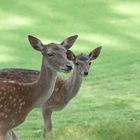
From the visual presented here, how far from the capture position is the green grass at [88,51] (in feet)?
25.9

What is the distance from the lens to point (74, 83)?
27.1ft

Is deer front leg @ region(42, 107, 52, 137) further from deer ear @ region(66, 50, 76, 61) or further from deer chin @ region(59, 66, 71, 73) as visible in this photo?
deer chin @ region(59, 66, 71, 73)

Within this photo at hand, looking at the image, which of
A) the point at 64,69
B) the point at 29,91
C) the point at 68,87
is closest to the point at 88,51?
the point at 68,87

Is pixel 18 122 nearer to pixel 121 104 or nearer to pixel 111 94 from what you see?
pixel 121 104

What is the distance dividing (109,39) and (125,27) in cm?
98

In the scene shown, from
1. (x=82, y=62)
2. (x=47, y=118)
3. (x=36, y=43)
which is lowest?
(x=47, y=118)

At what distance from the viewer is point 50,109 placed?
328 inches

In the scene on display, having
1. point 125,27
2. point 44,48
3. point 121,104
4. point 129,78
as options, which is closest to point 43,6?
point 125,27

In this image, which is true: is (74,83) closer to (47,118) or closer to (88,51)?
(47,118)

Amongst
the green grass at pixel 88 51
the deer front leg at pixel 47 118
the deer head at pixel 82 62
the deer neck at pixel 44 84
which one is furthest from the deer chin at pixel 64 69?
the deer front leg at pixel 47 118

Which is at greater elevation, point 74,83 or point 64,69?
point 64,69

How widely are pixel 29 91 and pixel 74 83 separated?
1590 mm

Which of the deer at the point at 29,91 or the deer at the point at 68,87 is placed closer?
the deer at the point at 29,91

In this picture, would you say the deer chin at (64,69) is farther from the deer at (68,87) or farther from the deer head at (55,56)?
the deer at (68,87)
